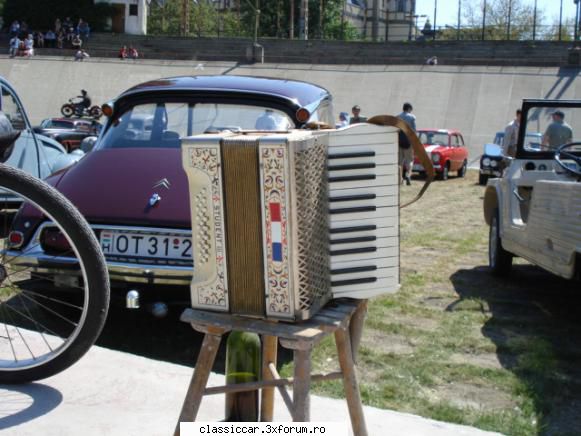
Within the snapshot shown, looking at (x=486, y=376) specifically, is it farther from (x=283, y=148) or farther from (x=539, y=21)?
(x=539, y=21)

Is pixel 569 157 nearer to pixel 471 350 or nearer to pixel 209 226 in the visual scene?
pixel 471 350

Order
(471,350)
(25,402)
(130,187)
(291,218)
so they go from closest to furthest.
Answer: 1. (291,218)
2. (25,402)
3. (130,187)
4. (471,350)

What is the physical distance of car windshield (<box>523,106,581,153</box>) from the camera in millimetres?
7258

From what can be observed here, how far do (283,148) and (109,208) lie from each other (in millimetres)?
2582

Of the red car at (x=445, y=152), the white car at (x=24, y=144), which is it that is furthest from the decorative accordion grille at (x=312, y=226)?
the red car at (x=445, y=152)

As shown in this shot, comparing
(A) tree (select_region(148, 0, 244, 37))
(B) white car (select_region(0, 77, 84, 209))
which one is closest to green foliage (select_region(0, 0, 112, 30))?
(A) tree (select_region(148, 0, 244, 37))

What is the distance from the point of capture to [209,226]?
2.54m

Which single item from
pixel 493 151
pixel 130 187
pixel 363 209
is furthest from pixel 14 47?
pixel 363 209

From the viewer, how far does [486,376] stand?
14.7ft

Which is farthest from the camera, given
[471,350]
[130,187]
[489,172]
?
[489,172]

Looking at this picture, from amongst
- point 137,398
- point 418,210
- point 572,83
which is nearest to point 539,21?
point 572,83

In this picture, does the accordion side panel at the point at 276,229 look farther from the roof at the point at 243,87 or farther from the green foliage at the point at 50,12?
the green foliage at the point at 50,12

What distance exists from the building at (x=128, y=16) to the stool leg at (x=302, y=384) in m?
66.4

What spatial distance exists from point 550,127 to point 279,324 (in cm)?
553
